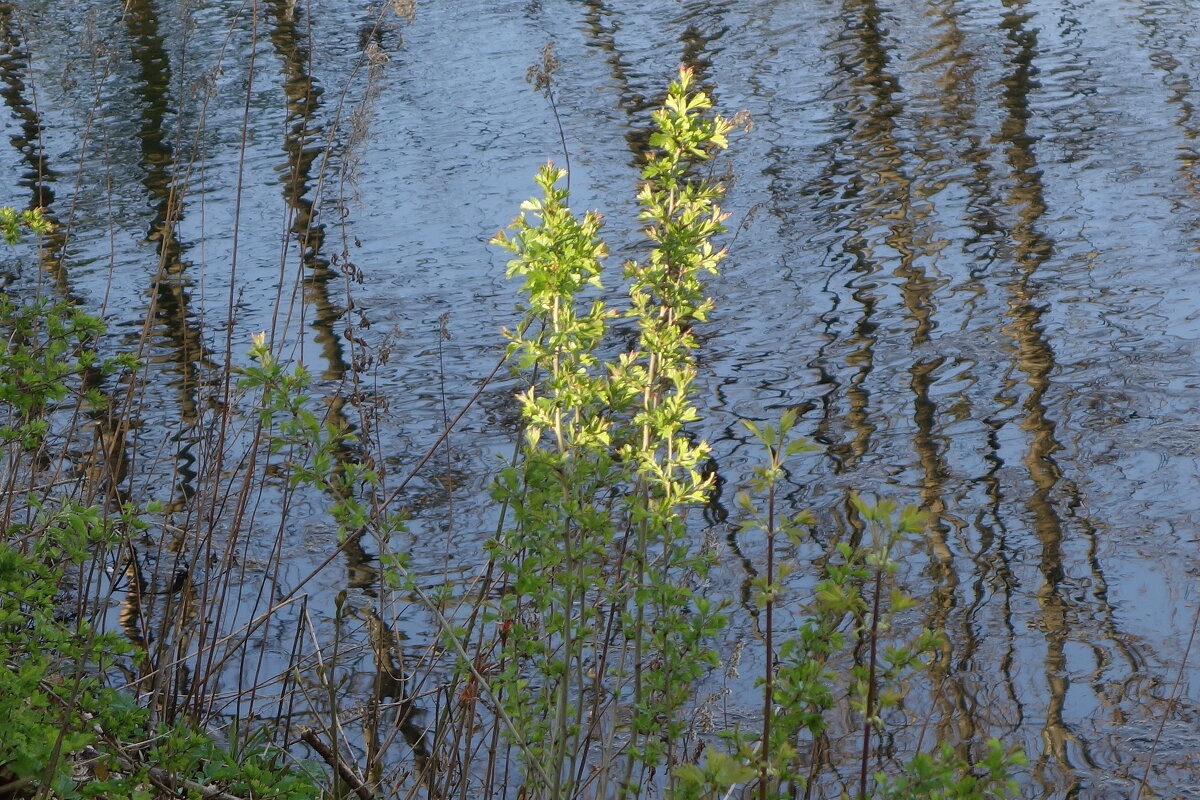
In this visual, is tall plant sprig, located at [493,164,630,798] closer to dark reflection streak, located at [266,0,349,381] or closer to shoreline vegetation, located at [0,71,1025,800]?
shoreline vegetation, located at [0,71,1025,800]

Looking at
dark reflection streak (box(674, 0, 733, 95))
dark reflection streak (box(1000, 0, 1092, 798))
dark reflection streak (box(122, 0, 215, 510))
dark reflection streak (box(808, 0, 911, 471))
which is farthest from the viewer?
dark reflection streak (box(674, 0, 733, 95))

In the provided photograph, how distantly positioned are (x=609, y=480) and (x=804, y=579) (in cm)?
227

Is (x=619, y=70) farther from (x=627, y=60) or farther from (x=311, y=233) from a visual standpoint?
(x=311, y=233)

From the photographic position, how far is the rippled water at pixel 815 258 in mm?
4395

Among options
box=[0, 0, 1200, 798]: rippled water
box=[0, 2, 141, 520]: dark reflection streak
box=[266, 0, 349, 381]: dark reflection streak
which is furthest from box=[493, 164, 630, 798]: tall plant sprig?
box=[0, 2, 141, 520]: dark reflection streak

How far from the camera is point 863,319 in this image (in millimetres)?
6551

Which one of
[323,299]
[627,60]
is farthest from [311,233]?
[627,60]

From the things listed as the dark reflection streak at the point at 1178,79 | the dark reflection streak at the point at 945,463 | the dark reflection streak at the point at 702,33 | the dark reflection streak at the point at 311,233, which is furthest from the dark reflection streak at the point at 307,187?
the dark reflection streak at the point at 1178,79

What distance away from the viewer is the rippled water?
14.4 feet

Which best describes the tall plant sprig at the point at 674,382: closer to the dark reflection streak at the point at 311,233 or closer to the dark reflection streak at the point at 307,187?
the dark reflection streak at the point at 311,233

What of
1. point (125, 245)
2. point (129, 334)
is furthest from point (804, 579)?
point (125, 245)

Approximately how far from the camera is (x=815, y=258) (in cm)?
731

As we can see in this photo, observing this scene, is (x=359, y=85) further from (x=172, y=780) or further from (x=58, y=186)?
(x=172, y=780)

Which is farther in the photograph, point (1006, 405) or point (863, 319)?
point (863, 319)
